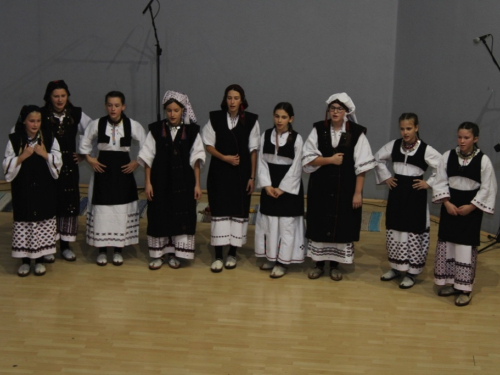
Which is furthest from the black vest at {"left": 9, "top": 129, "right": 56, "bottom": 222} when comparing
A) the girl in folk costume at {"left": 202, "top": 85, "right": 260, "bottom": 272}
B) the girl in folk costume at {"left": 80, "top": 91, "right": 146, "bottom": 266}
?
the girl in folk costume at {"left": 202, "top": 85, "right": 260, "bottom": 272}

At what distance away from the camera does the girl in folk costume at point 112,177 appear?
5160 mm

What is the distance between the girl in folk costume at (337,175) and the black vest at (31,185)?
6.12 ft

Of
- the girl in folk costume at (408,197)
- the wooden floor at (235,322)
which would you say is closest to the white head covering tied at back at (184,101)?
the wooden floor at (235,322)

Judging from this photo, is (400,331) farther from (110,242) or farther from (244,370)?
(110,242)

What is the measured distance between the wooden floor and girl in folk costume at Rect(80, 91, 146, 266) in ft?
0.84

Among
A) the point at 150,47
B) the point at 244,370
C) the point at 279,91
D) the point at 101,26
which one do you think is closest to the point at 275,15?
the point at 279,91

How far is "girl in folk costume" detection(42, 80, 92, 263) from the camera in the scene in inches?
202

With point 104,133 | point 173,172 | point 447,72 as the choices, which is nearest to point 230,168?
point 173,172

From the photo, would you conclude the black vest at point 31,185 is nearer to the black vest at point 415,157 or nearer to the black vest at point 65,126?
the black vest at point 65,126

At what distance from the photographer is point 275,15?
710 centimetres

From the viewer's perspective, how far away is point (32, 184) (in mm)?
4945

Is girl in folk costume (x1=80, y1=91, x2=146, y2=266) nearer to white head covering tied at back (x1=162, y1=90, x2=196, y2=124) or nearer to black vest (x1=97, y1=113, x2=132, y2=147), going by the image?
black vest (x1=97, y1=113, x2=132, y2=147)

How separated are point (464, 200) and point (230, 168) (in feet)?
5.55

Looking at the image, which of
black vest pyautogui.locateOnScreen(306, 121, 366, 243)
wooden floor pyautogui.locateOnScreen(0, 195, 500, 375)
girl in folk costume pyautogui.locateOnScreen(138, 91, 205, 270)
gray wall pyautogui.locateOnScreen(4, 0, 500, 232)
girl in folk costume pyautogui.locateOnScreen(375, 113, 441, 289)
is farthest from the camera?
gray wall pyautogui.locateOnScreen(4, 0, 500, 232)
